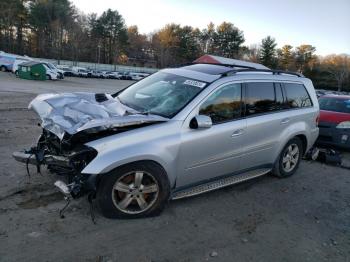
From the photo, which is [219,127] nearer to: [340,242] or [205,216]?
[205,216]

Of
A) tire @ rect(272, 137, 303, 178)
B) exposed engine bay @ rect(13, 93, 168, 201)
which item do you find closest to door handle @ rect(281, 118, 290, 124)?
tire @ rect(272, 137, 303, 178)

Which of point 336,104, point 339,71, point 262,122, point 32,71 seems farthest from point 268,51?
point 262,122

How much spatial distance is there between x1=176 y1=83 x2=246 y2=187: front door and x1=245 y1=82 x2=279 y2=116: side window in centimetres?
21

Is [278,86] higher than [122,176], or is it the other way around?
[278,86]

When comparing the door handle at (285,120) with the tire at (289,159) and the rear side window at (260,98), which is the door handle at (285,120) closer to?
the rear side window at (260,98)

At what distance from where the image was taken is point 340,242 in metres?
4.03

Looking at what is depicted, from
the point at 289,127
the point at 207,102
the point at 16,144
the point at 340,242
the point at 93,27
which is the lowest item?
the point at 340,242

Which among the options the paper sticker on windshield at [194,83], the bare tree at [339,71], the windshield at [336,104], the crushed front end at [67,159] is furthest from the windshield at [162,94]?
the bare tree at [339,71]

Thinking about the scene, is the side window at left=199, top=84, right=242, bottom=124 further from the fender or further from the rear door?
the fender

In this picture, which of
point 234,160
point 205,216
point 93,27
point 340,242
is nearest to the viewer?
point 340,242

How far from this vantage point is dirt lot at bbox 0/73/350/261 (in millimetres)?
3406

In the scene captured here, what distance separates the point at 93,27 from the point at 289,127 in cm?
8025

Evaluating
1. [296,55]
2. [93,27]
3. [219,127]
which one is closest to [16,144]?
[219,127]

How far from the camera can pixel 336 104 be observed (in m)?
9.47
